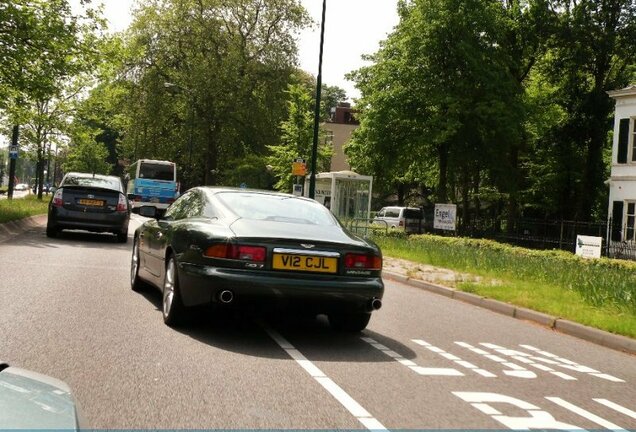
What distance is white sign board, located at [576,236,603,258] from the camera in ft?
66.1

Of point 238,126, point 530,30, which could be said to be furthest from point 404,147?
point 238,126

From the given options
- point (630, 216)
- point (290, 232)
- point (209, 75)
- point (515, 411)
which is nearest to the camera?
point (515, 411)

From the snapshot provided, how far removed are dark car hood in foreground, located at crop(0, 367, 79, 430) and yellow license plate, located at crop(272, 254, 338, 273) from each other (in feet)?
13.7

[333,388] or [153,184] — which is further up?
[153,184]

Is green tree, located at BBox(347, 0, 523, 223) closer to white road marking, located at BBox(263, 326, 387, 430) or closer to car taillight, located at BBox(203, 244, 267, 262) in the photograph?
car taillight, located at BBox(203, 244, 267, 262)

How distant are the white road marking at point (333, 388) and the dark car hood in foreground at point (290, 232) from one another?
1.01 meters

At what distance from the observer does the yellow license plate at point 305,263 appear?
6.39 metres

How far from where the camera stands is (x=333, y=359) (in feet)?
19.9

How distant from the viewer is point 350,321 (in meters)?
7.34

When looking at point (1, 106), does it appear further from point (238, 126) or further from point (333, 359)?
point (238, 126)

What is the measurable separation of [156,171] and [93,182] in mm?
24210

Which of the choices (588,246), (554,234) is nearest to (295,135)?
(554,234)

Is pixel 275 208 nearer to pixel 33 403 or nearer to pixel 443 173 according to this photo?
pixel 33 403

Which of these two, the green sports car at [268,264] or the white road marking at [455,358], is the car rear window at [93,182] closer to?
the green sports car at [268,264]
